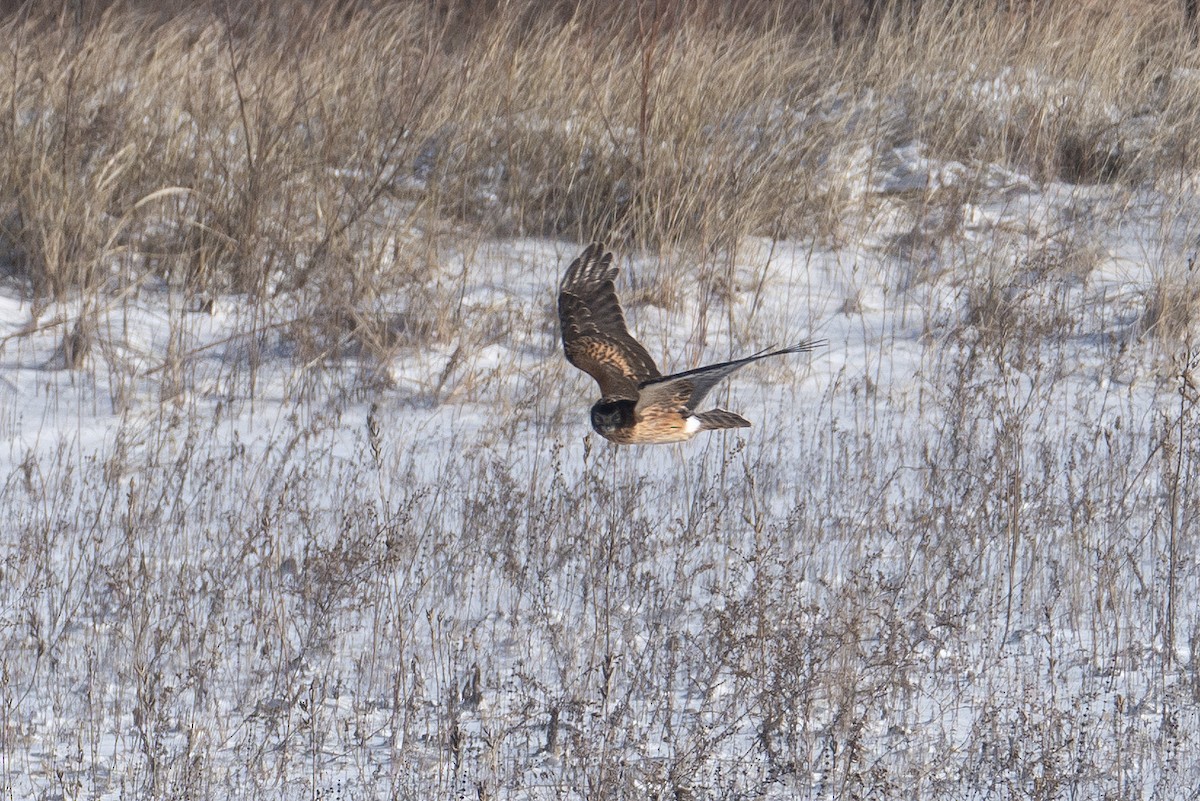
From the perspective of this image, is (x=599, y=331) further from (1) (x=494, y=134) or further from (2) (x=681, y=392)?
(1) (x=494, y=134)

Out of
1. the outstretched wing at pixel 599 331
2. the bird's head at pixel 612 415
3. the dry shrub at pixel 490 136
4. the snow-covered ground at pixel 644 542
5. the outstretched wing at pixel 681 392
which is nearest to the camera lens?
the snow-covered ground at pixel 644 542

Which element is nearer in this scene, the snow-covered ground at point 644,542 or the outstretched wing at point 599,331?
the snow-covered ground at point 644,542

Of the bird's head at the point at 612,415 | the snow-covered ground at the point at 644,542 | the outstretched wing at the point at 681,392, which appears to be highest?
the outstretched wing at the point at 681,392

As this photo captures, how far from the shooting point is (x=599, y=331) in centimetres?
387

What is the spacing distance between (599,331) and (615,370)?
0.41ft

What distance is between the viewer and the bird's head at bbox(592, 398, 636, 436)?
11.5 ft

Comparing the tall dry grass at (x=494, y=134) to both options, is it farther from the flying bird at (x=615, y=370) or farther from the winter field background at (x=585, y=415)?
the flying bird at (x=615, y=370)

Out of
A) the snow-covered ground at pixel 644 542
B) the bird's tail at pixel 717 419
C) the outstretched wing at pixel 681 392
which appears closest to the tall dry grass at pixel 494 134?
the snow-covered ground at pixel 644 542

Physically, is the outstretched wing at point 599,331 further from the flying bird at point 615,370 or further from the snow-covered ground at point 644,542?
the snow-covered ground at point 644,542

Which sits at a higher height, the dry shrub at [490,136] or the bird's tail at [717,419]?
the bird's tail at [717,419]

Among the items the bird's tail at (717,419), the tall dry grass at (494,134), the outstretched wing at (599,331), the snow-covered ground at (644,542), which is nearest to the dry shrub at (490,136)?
the tall dry grass at (494,134)

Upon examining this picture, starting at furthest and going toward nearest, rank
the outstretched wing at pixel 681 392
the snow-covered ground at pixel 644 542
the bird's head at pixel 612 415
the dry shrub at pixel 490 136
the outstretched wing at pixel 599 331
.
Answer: the dry shrub at pixel 490 136 < the outstretched wing at pixel 599 331 < the bird's head at pixel 612 415 < the outstretched wing at pixel 681 392 < the snow-covered ground at pixel 644 542

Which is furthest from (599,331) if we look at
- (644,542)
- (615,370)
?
(644,542)

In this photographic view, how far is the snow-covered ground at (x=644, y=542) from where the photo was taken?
2.93 meters
